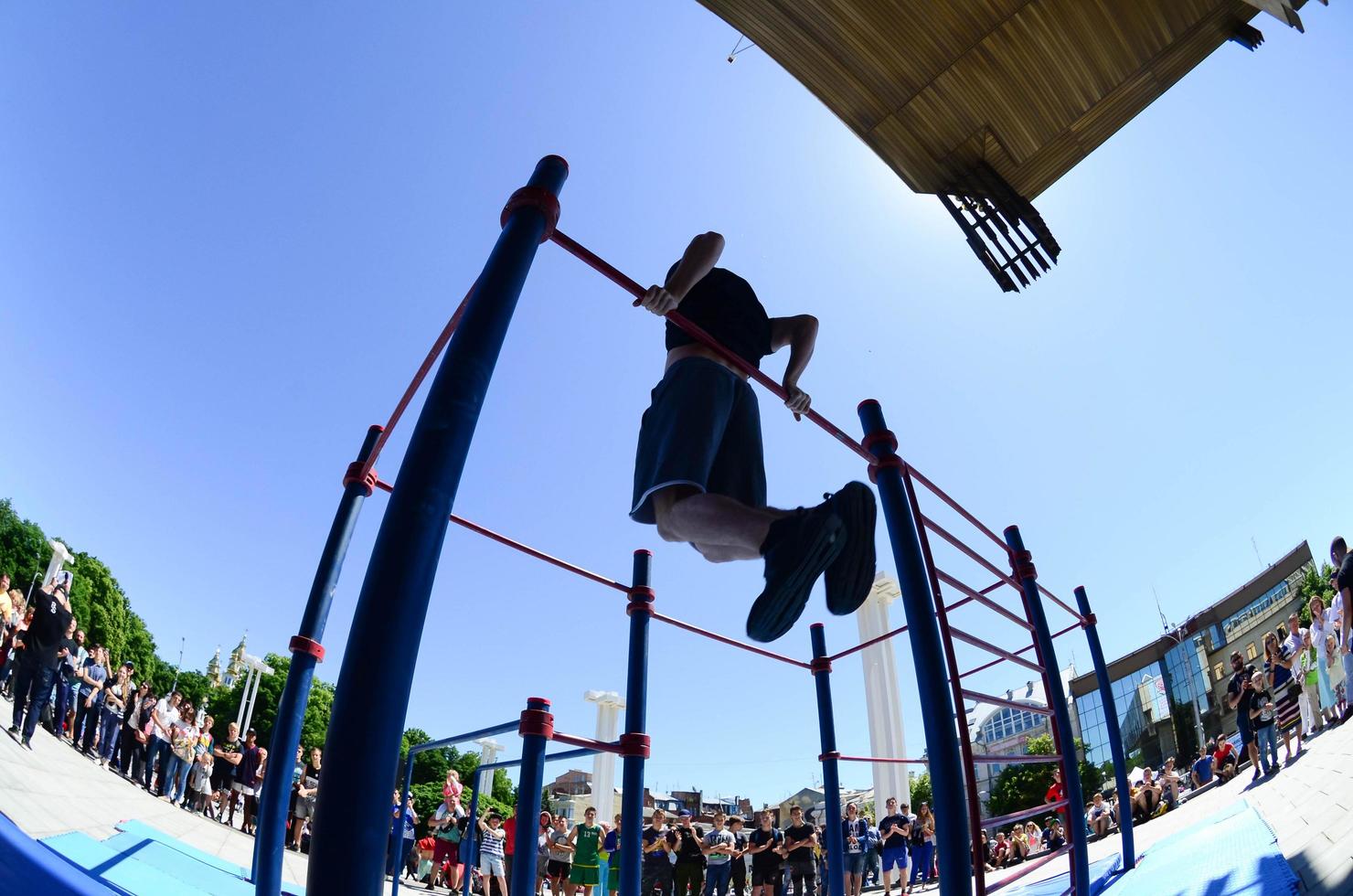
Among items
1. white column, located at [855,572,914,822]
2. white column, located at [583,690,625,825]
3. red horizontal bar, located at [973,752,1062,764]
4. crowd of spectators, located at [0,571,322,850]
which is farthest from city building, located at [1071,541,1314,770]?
red horizontal bar, located at [973,752,1062,764]

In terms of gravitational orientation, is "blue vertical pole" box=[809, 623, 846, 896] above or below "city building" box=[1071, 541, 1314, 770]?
below

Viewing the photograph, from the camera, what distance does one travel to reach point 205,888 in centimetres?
317

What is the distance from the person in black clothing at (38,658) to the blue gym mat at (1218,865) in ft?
27.6

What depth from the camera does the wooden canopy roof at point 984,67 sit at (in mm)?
4996

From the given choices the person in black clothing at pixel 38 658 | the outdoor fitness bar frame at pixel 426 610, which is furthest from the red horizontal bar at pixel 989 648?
the person in black clothing at pixel 38 658

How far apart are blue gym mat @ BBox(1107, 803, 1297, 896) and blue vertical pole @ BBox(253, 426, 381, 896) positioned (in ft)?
10.4

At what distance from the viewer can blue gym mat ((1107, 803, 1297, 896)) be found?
243 centimetres

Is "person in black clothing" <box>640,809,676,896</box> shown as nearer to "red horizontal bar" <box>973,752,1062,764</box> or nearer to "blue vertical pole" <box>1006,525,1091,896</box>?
"blue vertical pole" <box>1006,525,1091,896</box>

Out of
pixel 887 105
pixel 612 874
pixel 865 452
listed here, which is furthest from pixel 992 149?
pixel 612 874

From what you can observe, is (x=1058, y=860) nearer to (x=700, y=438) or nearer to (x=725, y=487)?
(x=725, y=487)

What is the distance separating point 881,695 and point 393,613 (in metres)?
10.8

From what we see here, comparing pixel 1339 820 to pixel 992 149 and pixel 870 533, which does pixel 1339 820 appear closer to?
pixel 870 533

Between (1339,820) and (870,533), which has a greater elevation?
(870,533)

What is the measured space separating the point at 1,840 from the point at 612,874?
7.92 meters
